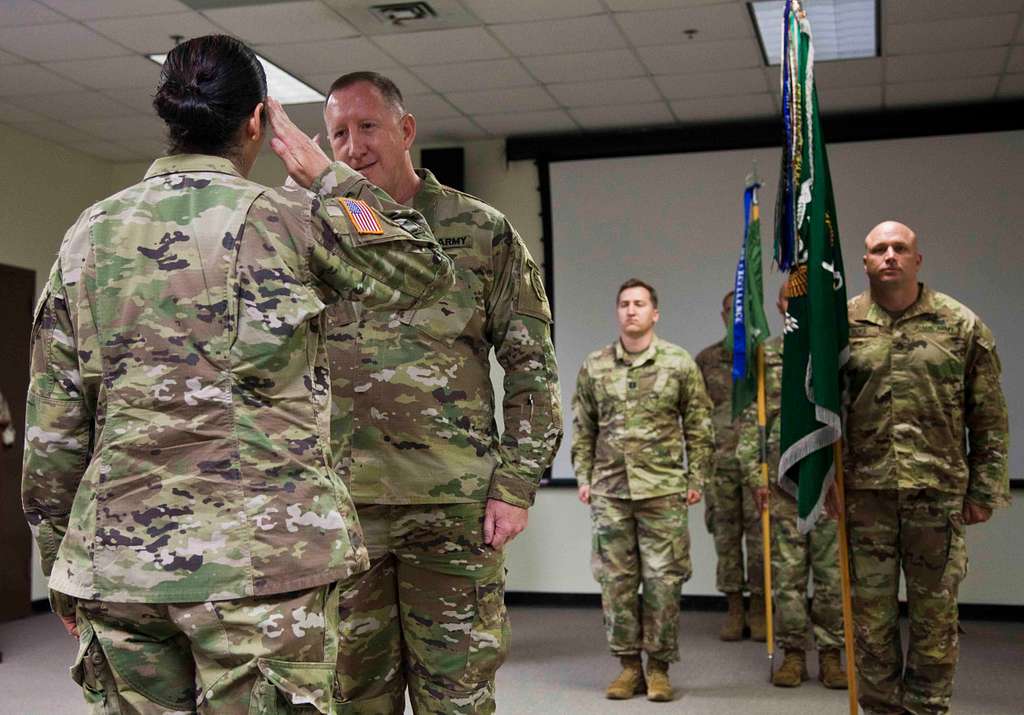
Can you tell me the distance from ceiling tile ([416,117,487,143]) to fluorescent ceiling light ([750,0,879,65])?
7.01 feet

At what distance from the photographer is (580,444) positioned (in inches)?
205

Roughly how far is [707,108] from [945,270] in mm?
1766

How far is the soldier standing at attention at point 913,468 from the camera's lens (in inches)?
134

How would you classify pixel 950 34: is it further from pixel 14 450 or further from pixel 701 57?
pixel 14 450

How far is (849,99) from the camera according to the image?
691 centimetres

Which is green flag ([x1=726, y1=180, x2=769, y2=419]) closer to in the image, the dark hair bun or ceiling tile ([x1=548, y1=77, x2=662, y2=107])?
ceiling tile ([x1=548, y1=77, x2=662, y2=107])

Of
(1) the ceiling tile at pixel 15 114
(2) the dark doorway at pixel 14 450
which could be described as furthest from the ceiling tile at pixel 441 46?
(2) the dark doorway at pixel 14 450

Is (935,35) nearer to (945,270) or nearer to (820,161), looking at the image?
(945,270)

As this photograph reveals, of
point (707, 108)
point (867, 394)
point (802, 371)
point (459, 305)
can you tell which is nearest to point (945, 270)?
point (707, 108)

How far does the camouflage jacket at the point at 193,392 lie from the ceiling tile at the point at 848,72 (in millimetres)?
5078

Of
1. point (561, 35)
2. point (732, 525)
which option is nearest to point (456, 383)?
point (561, 35)

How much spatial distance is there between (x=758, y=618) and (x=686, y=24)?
3.13 metres

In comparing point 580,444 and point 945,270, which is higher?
point 945,270

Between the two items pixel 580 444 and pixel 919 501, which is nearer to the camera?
pixel 919 501
